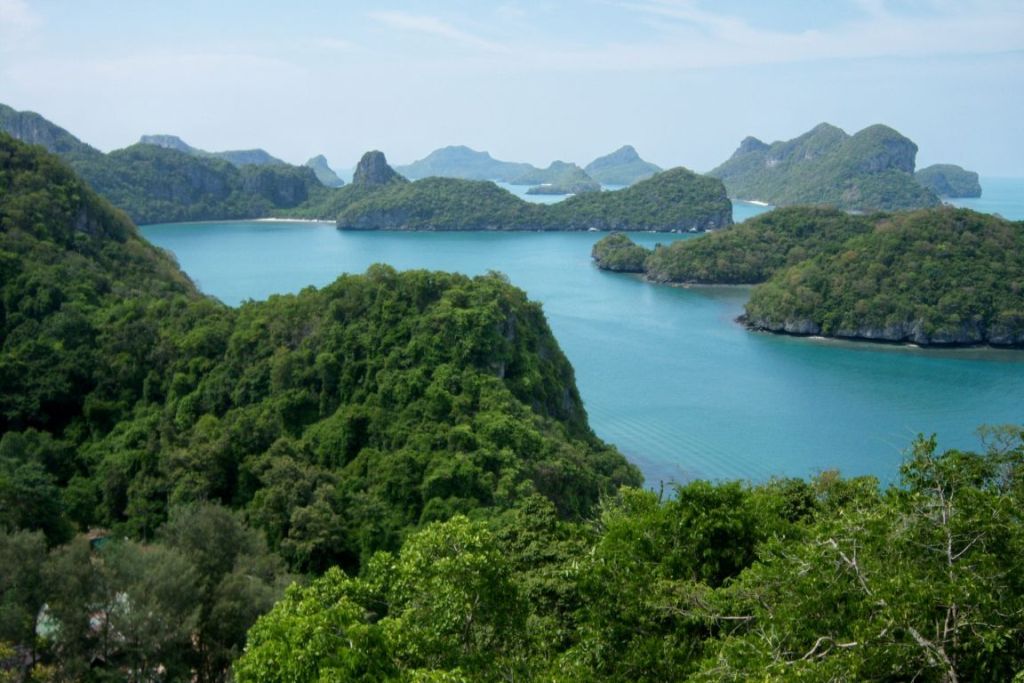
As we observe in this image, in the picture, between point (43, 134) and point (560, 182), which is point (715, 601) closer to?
point (43, 134)

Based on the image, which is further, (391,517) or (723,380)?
(723,380)

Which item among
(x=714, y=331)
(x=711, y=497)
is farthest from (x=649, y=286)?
(x=711, y=497)

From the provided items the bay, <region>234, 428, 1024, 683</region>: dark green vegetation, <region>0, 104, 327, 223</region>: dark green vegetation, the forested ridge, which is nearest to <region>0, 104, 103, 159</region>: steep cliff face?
<region>0, 104, 327, 223</region>: dark green vegetation

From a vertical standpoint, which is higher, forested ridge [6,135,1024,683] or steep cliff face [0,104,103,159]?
steep cliff face [0,104,103,159]

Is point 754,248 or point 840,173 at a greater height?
point 840,173

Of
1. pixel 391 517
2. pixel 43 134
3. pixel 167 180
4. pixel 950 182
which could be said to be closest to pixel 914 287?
pixel 391 517

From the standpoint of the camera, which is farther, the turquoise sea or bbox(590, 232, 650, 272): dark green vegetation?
bbox(590, 232, 650, 272): dark green vegetation

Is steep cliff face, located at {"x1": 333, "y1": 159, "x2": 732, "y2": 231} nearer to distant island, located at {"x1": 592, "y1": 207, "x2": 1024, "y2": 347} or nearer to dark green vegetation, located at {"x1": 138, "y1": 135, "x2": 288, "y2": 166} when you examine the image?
distant island, located at {"x1": 592, "y1": 207, "x2": 1024, "y2": 347}
